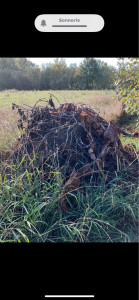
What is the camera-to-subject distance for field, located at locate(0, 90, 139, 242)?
1466 millimetres

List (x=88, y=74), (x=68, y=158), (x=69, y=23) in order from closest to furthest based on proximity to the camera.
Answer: (x=69, y=23) < (x=88, y=74) < (x=68, y=158)

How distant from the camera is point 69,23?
1.19 m

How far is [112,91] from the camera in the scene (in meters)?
2.40

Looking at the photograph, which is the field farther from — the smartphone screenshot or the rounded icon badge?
the rounded icon badge

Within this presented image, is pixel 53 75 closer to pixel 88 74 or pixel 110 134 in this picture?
pixel 88 74

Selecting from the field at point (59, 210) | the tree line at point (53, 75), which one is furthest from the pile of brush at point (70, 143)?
the tree line at point (53, 75)

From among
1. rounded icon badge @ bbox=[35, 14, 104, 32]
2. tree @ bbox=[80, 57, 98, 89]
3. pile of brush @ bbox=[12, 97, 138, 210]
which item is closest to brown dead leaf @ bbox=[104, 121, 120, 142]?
pile of brush @ bbox=[12, 97, 138, 210]

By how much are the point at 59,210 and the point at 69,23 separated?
4.18 ft

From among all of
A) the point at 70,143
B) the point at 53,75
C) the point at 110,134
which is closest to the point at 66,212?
the point at 70,143

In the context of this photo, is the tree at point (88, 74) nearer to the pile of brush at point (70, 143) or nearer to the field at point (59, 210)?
the field at point (59, 210)

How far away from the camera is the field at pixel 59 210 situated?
4.81 ft

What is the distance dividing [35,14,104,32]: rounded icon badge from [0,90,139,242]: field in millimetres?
706
